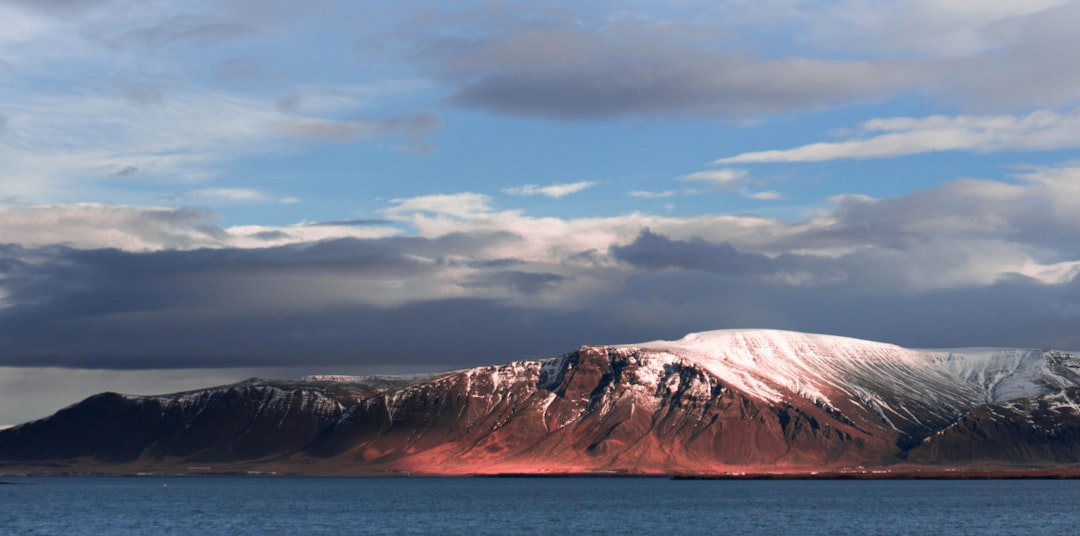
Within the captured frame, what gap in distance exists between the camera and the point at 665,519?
178250 mm

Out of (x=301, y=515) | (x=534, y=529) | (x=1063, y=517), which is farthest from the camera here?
(x=301, y=515)

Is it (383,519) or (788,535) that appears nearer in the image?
(788,535)

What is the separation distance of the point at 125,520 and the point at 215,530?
2938 centimetres

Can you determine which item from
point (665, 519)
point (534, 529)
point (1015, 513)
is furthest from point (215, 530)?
point (1015, 513)

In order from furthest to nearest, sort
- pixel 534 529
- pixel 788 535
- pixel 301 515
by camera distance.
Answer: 1. pixel 301 515
2. pixel 534 529
3. pixel 788 535

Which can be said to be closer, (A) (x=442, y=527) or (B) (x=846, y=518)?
(A) (x=442, y=527)

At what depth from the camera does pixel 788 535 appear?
488ft

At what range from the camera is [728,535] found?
149 metres

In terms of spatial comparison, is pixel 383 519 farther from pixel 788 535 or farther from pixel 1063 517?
pixel 1063 517

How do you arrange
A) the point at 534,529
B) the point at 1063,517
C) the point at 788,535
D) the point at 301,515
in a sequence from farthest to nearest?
the point at 301,515, the point at 1063,517, the point at 534,529, the point at 788,535

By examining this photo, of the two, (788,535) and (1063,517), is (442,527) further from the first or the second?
(1063,517)

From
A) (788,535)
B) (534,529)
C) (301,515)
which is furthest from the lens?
(301,515)

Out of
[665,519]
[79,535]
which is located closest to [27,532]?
[79,535]

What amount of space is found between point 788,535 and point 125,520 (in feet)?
307
